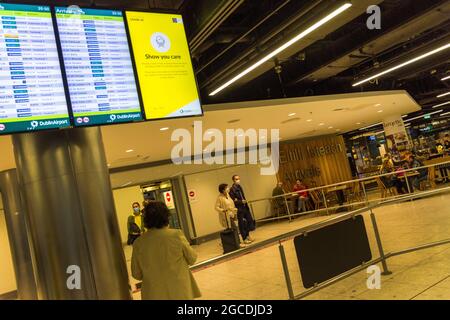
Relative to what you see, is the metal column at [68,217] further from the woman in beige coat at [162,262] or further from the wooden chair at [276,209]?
the wooden chair at [276,209]

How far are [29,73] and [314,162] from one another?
50.4ft

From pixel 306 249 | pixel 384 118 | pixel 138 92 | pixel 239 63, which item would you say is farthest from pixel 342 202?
pixel 138 92

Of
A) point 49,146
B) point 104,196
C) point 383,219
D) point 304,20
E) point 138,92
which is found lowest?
point 383,219

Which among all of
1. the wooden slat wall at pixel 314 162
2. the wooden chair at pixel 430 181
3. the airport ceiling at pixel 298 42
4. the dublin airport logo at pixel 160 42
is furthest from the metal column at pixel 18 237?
the wooden chair at pixel 430 181

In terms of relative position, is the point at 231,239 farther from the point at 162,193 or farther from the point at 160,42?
the point at 162,193

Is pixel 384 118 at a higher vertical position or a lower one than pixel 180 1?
lower

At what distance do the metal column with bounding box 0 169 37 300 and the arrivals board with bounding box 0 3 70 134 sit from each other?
243 inches

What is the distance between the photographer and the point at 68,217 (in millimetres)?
2857

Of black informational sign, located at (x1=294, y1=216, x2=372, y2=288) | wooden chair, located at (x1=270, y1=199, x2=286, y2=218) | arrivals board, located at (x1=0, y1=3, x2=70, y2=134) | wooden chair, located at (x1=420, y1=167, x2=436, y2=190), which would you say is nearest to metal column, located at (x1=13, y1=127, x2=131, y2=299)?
arrivals board, located at (x1=0, y1=3, x2=70, y2=134)

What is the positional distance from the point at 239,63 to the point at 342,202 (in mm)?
8296

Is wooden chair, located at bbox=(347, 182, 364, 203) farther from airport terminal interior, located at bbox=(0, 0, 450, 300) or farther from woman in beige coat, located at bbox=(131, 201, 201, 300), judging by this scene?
woman in beige coat, located at bbox=(131, 201, 201, 300)

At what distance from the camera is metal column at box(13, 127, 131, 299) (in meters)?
2.83

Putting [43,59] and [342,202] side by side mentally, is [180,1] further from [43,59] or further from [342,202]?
[342,202]

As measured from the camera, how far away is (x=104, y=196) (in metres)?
3.08
